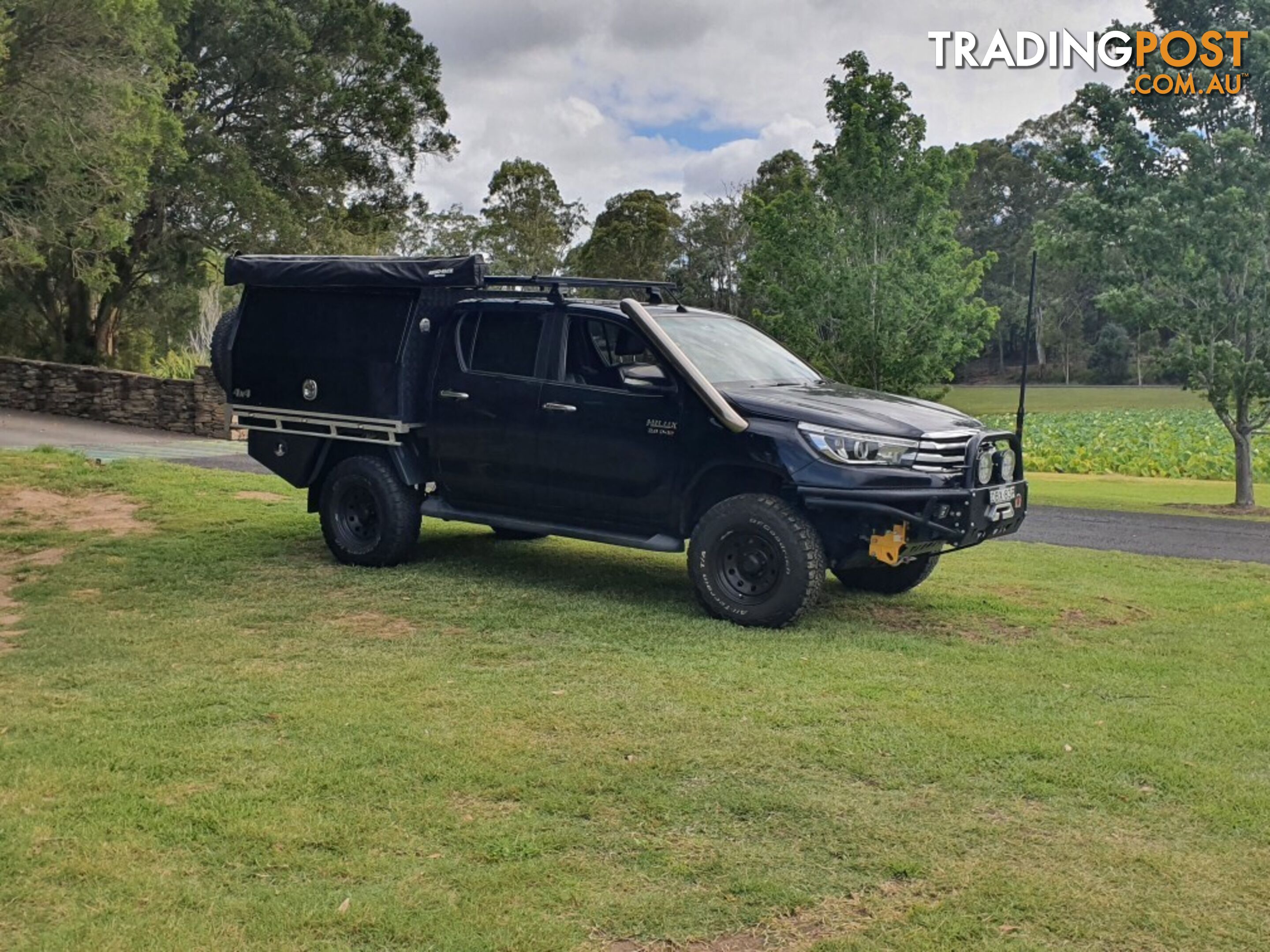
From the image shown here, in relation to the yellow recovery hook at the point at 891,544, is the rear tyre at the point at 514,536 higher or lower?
lower

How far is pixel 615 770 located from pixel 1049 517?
11661mm

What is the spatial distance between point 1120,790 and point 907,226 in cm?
1636

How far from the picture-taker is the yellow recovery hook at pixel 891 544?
767 centimetres

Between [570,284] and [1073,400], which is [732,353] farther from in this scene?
[1073,400]

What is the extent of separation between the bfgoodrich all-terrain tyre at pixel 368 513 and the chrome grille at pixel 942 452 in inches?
152

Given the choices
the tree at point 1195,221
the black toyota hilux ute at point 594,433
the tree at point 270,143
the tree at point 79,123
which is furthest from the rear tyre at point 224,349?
the tree at point 270,143

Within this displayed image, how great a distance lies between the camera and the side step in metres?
8.45

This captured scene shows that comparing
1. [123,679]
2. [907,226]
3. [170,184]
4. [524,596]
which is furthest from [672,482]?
[170,184]

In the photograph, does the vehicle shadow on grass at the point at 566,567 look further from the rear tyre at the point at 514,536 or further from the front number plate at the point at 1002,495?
the front number plate at the point at 1002,495

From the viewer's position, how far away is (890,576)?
917 centimetres

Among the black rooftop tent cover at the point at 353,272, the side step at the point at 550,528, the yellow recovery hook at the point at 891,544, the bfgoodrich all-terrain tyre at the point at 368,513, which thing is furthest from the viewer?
the bfgoodrich all-terrain tyre at the point at 368,513

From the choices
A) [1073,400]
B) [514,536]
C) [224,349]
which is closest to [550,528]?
[514,536]

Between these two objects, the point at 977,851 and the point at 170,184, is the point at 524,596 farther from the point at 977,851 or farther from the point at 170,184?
the point at 170,184

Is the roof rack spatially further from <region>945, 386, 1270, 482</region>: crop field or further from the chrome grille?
<region>945, 386, 1270, 482</region>: crop field
